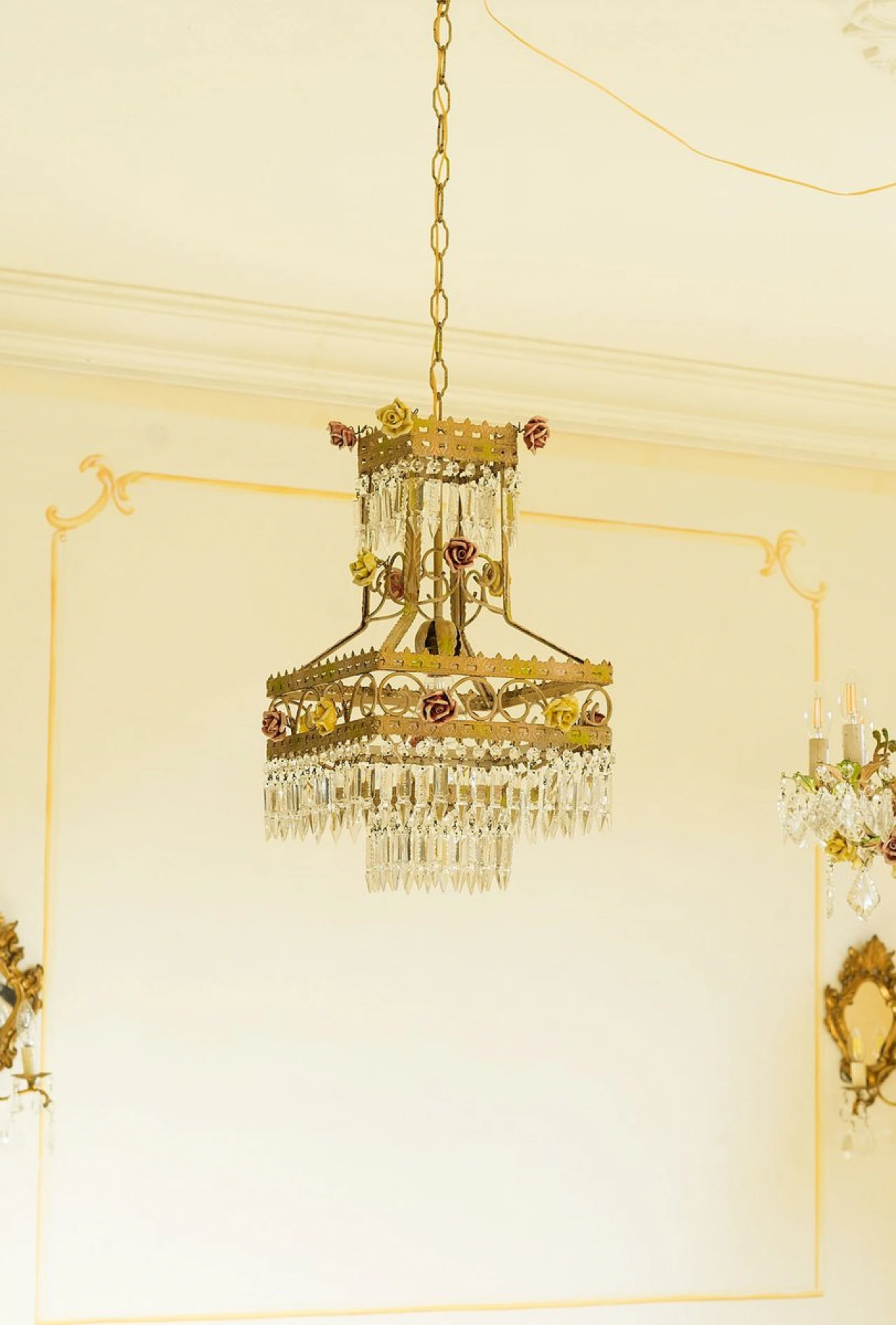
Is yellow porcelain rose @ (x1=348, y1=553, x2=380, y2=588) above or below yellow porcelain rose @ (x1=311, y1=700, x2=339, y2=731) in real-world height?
above

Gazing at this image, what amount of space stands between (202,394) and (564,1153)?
89.8 inches

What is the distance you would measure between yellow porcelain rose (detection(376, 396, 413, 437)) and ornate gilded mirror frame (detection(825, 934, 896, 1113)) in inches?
112

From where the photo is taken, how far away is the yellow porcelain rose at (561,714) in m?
2.61

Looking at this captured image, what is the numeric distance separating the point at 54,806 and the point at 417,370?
156 centimetres

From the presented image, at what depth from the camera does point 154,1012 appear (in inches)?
167

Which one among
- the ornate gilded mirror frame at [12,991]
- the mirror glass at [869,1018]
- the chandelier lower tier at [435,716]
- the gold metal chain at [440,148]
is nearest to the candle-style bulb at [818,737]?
the chandelier lower tier at [435,716]

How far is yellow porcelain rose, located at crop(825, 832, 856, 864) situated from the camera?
3.29 m

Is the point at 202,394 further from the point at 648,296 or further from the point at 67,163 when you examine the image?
the point at 648,296

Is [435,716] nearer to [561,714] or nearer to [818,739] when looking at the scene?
[561,714]

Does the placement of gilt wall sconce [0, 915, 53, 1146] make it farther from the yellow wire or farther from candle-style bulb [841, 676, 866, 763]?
the yellow wire

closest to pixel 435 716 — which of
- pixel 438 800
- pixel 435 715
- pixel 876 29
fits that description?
pixel 435 715

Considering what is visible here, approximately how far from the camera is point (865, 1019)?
4879 mm

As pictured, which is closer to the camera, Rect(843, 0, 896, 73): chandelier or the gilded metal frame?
Rect(843, 0, 896, 73): chandelier

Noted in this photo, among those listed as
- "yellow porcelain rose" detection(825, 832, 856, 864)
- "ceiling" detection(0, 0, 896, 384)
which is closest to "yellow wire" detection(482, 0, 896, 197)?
"ceiling" detection(0, 0, 896, 384)
